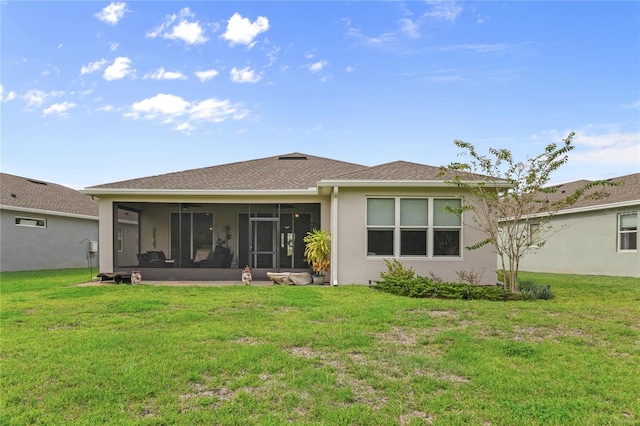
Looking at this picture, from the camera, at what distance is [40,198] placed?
19812mm

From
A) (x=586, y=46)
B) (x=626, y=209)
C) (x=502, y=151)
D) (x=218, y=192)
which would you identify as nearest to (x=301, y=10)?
(x=218, y=192)

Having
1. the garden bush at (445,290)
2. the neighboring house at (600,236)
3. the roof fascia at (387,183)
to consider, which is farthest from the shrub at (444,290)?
the neighboring house at (600,236)

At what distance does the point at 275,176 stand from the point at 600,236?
13.4m

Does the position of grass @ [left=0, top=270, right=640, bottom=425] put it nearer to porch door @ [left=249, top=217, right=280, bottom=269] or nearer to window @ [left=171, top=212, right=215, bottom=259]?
porch door @ [left=249, top=217, right=280, bottom=269]

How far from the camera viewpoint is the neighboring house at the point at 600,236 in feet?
52.1

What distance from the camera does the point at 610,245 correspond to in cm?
1672

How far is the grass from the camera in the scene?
138 inches

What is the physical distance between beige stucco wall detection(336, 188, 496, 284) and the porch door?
122 inches

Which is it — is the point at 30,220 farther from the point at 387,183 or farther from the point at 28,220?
the point at 387,183

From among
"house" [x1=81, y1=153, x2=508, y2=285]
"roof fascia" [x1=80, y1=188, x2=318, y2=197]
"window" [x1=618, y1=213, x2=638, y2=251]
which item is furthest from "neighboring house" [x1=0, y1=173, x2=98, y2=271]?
"window" [x1=618, y1=213, x2=638, y2=251]

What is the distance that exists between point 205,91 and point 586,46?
1250cm

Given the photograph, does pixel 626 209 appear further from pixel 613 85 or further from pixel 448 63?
pixel 448 63

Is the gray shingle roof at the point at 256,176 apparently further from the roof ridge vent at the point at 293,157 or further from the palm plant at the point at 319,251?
the palm plant at the point at 319,251

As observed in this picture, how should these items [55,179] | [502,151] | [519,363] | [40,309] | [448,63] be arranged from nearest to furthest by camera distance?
[519,363]
[40,309]
[502,151]
[448,63]
[55,179]
